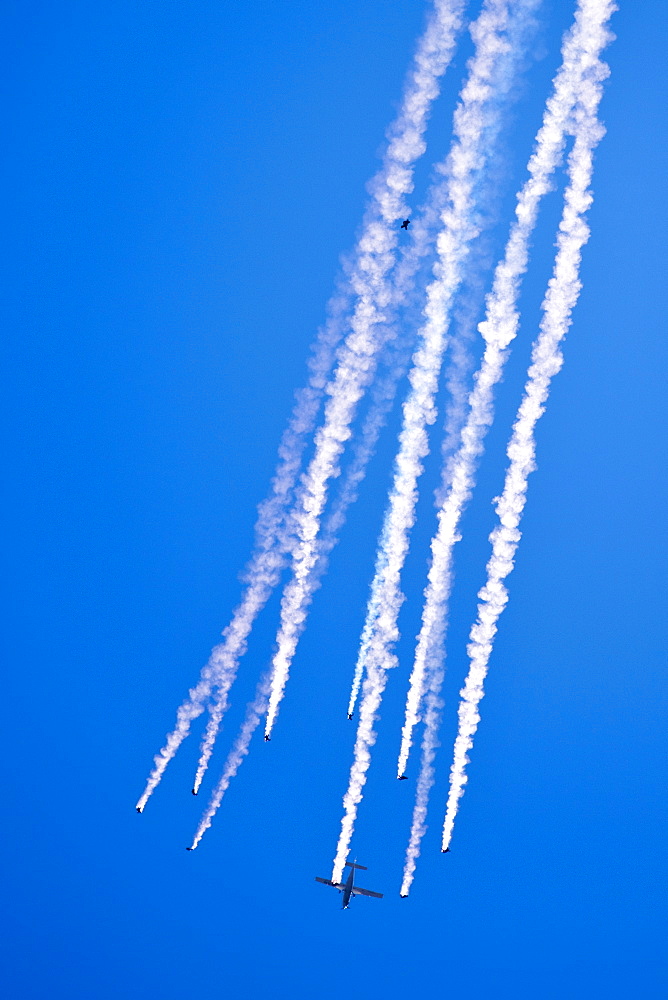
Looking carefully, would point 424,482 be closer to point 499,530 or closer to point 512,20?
point 499,530

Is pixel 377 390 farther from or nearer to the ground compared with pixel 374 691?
farther from the ground

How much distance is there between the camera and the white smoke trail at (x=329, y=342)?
21.2 meters

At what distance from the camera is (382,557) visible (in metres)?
22.6

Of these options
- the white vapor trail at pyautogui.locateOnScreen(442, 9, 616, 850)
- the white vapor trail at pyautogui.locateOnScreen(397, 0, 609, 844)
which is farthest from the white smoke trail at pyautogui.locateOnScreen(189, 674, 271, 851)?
the white vapor trail at pyautogui.locateOnScreen(442, 9, 616, 850)

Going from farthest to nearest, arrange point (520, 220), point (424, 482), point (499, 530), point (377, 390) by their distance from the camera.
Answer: point (424, 482) < point (377, 390) < point (499, 530) < point (520, 220)

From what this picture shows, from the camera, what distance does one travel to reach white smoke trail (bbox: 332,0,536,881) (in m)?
20.3

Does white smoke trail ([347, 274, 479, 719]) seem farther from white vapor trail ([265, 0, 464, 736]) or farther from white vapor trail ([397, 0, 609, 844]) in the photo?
white vapor trail ([265, 0, 464, 736])

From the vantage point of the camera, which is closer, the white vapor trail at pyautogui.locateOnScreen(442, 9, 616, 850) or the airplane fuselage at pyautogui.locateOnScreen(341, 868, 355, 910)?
the white vapor trail at pyautogui.locateOnScreen(442, 9, 616, 850)

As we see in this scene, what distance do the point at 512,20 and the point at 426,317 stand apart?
25.9 feet

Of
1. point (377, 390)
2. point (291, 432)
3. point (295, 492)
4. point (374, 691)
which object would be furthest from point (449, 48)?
point (374, 691)

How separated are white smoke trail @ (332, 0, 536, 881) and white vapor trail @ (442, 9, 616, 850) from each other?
228 cm

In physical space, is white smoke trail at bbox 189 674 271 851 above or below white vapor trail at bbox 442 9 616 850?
below

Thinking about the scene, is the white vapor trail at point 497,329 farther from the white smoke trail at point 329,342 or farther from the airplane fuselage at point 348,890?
the airplane fuselage at point 348,890

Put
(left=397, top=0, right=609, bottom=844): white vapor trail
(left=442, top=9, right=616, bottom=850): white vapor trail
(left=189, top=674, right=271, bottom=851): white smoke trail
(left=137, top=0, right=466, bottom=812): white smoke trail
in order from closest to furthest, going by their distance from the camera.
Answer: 1. (left=397, top=0, right=609, bottom=844): white vapor trail
2. (left=442, top=9, right=616, bottom=850): white vapor trail
3. (left=137, top=0, right=466, bottom=812): white smoke trail
4. (left=189, top=674, right=271, bottom=851): white smoke trail
